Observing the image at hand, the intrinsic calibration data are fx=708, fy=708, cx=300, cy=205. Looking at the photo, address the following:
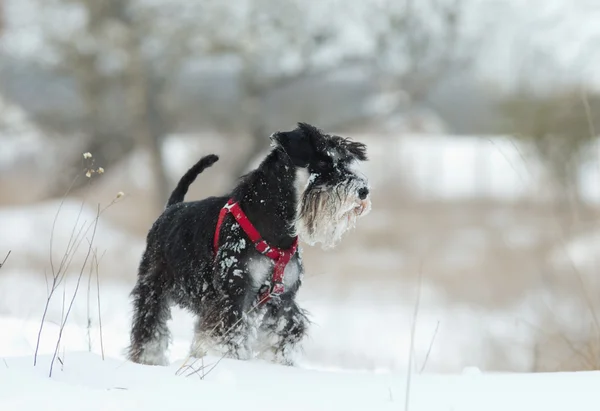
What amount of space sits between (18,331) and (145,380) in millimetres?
3385

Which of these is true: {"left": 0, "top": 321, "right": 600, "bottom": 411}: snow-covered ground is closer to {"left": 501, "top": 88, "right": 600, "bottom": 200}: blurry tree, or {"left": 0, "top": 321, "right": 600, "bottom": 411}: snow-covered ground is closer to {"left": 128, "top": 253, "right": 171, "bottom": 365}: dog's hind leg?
{"left": 128, "top": 253, "right": 171, "bottom": 365}: dog's hind leg

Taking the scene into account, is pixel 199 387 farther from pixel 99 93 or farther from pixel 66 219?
pixel 99 93

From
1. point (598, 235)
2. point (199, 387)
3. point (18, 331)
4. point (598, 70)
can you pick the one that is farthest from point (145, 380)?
point (598, 70)

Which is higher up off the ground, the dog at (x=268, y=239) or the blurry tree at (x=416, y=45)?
the blurry tree at (x=416, y=45)

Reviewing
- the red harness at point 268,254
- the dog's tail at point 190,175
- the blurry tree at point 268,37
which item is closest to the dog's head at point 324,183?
the red harness at point 268,254

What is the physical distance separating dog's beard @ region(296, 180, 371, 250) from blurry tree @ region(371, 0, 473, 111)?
14.3 meters

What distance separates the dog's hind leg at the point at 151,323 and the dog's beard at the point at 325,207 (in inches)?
44.1

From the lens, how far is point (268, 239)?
385cm

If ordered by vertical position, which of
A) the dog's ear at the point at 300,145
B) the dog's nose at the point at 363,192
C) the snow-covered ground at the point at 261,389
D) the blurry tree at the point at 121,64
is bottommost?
the snow-covered ground at the point at 261,389

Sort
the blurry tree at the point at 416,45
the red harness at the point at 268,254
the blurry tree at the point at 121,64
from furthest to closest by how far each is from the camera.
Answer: the blurry tree at the point at 416,45 → the blurry tree at the point at 121,64 → the red harness at the point at 268,254

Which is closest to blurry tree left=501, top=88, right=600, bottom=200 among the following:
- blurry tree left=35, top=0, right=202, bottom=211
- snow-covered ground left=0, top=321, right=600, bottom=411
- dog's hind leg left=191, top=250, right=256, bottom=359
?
blurry tree left=35, top=0, right=202, bottom=211

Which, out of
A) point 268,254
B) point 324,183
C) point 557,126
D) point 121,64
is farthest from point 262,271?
point 121,64

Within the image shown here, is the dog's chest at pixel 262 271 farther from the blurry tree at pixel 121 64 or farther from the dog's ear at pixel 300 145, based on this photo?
the blurry tree at pixel 121 64

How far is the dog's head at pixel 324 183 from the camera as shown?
151 inches
